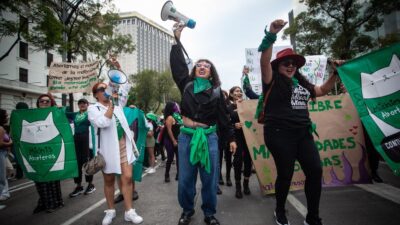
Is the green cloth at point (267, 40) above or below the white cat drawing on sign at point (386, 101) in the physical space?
above

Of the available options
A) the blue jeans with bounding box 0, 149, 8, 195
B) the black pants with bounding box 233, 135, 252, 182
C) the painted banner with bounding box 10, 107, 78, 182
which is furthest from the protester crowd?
the blue jeans with bounding box 0, 149, 8, 195

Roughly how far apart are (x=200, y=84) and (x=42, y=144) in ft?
9.53

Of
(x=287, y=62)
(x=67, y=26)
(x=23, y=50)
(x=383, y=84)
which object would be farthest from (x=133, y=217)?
(x=23, y=50)

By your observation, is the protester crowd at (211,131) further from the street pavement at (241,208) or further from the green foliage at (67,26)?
→ the green foliage at (67,26)

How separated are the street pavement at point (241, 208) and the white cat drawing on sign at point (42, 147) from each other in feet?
2.36

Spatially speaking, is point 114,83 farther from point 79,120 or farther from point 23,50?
point 23,50

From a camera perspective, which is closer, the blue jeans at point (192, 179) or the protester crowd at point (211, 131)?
the protester crowd at point (211, 131)

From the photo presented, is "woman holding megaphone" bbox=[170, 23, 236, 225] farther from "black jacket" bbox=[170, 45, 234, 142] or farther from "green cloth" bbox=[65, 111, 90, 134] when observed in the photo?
"green cloth" bbox=[65, 111, 90, 134]

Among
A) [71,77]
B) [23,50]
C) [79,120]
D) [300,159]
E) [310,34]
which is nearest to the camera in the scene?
[300,159]

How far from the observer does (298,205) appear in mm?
3467

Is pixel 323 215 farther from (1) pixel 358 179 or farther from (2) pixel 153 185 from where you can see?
(2) pixel 153 185

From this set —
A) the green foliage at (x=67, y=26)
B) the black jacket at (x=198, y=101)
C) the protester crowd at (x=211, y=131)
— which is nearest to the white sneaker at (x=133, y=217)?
the protester crowd at (x=211, y=131)

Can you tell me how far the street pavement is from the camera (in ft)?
9.77

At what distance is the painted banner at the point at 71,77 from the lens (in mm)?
5934
